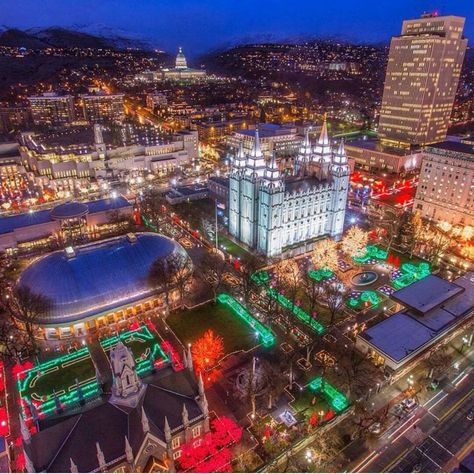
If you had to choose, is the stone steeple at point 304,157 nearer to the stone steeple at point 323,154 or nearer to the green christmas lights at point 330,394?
the stone steeple at point 323,154

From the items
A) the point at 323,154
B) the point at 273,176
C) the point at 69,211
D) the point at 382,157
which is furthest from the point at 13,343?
the point at 382,157

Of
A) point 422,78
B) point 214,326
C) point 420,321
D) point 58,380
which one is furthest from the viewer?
point 422,78

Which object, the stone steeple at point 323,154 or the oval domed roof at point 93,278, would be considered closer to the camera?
the oval domed roof at point 93,278

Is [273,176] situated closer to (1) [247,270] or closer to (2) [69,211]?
(1) [247,270]

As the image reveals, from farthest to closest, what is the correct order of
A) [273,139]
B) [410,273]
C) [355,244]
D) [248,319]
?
[273,139], [355,244], [410,273], [248,319]

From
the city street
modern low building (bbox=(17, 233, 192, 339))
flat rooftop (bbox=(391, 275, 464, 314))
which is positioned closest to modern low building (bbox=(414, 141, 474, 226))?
flat rooftop (bbox=(391, 275, 464, 314))

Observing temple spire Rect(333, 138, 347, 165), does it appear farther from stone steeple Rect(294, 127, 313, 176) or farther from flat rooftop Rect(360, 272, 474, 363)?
flat rooftop Rect(360, 272, 474, 363)

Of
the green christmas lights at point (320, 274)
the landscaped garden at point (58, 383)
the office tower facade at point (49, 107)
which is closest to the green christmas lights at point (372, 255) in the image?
the green christmas lights at point (320, 274)
